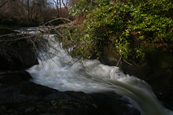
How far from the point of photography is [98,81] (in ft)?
17.9

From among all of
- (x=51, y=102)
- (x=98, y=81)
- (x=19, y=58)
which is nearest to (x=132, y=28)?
(x=98, y=81)

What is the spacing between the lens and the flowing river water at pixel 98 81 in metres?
3.95

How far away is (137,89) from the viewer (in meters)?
4.63

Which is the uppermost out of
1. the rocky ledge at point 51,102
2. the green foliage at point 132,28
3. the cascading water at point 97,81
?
the green foliage at point 132,28

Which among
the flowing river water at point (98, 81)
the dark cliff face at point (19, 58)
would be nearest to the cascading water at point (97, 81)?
the flowing river water at point (98, 81)

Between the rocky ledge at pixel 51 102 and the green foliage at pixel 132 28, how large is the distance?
1.57 meters

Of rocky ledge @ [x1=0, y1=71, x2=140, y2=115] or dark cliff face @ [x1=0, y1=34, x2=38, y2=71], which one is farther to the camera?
dark cliff face @ [x1=0, y1=34, x2=38, y2=71]

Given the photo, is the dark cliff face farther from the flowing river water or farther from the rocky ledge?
the rocky ledge

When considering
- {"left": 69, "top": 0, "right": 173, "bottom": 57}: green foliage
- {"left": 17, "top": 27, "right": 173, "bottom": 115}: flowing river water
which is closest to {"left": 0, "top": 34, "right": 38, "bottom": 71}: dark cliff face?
{"left": 17, "top": 27, "right": 173, "bottom": 115}: flowing river water

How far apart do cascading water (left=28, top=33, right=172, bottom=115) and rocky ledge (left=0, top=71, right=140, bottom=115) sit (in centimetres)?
72

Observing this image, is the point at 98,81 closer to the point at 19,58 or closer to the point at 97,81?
the point at 97,81

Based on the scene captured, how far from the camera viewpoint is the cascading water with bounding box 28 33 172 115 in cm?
399

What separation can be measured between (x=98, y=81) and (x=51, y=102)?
322 cm

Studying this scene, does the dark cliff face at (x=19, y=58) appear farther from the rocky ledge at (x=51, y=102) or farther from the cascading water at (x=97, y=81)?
the rocky ledge at (x=51, y=102)
